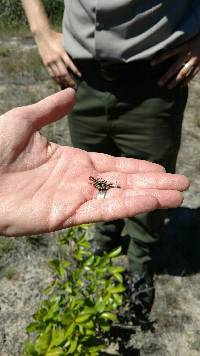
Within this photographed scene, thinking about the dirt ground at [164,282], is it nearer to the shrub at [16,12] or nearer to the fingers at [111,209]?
the fingers at [111,209]

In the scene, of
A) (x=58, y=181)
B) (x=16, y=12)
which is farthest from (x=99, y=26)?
(x=16, y=12)

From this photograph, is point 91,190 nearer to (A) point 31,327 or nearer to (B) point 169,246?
(A) point 31,327

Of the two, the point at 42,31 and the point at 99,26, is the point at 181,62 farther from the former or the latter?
the point at 42,31

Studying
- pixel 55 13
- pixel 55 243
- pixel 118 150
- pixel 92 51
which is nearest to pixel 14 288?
pixel 55 243

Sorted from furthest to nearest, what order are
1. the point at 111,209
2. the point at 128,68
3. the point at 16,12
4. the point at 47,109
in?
1. the point at 16,12
2. the point at 128,68
3. the point at 47,109
4. the point at 111,209

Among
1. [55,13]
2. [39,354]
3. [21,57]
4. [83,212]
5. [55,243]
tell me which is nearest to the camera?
[83,212]

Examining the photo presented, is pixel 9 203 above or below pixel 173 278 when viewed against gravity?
above

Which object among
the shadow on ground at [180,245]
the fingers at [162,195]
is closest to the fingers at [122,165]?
the fingers at [162,195]
